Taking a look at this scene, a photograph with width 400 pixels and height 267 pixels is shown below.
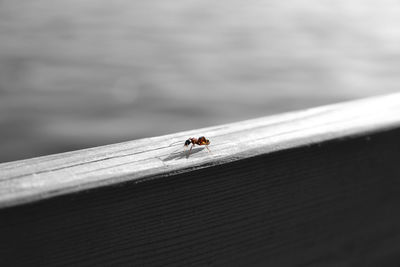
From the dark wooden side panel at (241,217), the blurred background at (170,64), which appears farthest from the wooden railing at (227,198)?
the blurred background at (170,64)

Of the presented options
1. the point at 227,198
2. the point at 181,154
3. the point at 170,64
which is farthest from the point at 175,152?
the point at 170,64

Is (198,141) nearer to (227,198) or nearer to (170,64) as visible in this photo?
(227,198)

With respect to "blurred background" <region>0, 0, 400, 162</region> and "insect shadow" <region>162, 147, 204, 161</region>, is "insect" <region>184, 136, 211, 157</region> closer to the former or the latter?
"insect shadow" <region>162, 147, 204, 161</region>

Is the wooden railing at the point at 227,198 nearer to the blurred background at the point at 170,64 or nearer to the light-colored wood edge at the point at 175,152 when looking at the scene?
the light-colored wood edge at the point at 175,152

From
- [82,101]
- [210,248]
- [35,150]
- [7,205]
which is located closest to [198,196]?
[210,248]

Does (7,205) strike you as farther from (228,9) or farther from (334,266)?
(228,9)

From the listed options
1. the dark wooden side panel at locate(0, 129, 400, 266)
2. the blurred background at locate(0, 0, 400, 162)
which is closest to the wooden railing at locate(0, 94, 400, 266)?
the dark wooden side panel at locate(0, 129, 400, 266)
